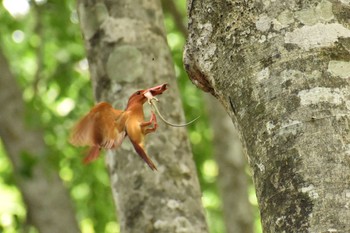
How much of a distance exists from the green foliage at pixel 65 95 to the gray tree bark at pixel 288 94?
4.04 meters

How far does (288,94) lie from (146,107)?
66.6 inches

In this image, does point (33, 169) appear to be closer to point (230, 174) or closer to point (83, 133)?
point (230, 174)

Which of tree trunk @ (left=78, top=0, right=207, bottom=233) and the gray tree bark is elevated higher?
the gray tree bark

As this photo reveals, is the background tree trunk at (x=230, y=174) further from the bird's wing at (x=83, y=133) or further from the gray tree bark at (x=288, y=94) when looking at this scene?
the gray tree bark at (x=288, y=94)

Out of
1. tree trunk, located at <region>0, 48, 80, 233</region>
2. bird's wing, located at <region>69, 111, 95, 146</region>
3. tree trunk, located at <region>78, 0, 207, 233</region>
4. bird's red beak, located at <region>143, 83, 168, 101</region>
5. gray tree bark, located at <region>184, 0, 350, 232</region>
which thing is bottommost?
tree trunk, located at <region>0, 48, 80, 233</region>

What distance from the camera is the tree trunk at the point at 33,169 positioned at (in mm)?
5848

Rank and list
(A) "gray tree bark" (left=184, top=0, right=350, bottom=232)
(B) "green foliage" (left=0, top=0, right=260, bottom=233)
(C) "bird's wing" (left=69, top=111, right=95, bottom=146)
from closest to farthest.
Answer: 1. (A) "gray tree bark" (left=184, top=0, right=350, bottom=232)
2. (C) "bird's wing" (left=69, top=111, right=95, bottom=146)
3. (B) "green foliage" (left=0, top=0, right=260, bottom=233)

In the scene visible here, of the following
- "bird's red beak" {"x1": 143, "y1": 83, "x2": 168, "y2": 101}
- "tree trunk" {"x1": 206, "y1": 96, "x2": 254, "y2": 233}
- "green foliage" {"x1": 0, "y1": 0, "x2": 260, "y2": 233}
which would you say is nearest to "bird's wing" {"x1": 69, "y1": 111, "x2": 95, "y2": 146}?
"bird's red beak" {"x1": 143, "y1": 83, "x2": 168, "y2": 101}

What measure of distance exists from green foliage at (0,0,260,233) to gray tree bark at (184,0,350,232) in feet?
13.2

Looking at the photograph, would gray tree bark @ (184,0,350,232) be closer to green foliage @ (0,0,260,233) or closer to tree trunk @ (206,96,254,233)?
green foliage @ (0,0,260,233)

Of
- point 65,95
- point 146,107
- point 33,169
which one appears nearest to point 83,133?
point 146,107

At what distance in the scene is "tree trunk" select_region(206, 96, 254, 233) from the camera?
20.1 feet

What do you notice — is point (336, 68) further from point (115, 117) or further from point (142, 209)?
point (142, 209)

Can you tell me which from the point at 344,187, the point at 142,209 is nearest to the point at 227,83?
the point at 344,187
